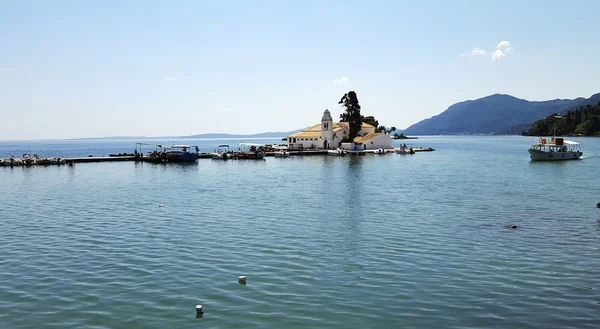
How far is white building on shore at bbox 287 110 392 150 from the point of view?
121 m

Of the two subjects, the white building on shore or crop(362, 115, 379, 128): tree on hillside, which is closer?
the white building on shore

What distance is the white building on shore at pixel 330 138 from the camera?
396ft

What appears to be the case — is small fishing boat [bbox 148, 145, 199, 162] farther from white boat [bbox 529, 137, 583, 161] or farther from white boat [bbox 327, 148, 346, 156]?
white boat [bbox 529, 137, 583, 161]

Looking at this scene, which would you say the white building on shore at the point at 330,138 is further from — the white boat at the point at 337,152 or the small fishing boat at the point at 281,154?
the small fishing boat at the point at 281,154

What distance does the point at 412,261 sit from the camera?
1875 centimetres

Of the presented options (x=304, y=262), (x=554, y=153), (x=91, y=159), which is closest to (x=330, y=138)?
(x=554, y=153)

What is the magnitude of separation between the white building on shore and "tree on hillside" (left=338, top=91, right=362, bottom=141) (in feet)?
5.19

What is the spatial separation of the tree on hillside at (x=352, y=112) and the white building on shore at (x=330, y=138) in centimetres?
158

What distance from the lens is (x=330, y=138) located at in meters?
121

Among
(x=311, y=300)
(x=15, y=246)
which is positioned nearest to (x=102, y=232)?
(x=15, y=246)

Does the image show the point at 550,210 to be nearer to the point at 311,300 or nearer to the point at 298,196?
the point at 298,196

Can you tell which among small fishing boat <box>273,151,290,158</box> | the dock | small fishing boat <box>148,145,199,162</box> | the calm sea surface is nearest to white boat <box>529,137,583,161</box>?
the dock

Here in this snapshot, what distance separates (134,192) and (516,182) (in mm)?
42064

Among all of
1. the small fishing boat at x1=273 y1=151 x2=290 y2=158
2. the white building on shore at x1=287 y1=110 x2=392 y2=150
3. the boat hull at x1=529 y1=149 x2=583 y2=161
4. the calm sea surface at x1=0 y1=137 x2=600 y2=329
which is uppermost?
the white building on shore at x1=287 y1=110 x2=392 y2=150
